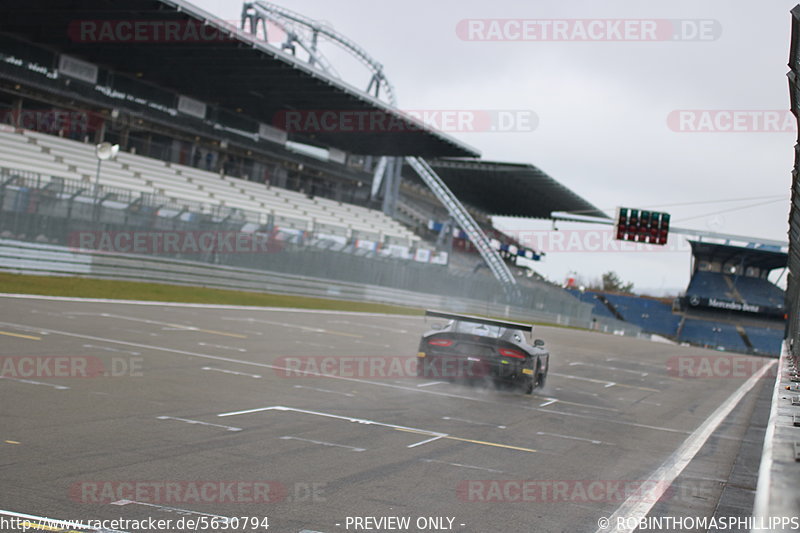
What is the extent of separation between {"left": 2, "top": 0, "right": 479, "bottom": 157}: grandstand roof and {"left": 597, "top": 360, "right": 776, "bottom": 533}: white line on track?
82.3 ft

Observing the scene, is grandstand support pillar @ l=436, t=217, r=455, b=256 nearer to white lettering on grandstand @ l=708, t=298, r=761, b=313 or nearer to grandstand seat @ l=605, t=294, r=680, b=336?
grandstand seat @ l=605, t=294, r=680, b=336

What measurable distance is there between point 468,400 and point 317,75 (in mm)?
30420

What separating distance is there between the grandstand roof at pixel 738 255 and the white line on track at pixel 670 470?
236 ft

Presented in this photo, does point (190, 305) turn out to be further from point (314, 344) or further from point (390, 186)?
point (390, 186)

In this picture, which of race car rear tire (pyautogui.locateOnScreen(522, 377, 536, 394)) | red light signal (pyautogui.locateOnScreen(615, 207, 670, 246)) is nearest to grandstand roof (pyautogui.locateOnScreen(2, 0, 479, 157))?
red light signal (pyautogui.locateOnScreen(615, 207, 670, 246))

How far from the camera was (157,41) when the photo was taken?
1329 inches

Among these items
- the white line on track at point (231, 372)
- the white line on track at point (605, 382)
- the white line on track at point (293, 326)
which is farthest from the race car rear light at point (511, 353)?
the white line on track at point (293, 326)

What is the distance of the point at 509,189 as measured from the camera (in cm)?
7419

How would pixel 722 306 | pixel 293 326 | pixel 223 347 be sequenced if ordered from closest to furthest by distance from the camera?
1. pixel 223 347
2. pixel 293 326
3. pixel 722 306

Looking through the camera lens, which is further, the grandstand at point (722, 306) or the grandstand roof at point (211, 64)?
the grandstand at point (722, 306)

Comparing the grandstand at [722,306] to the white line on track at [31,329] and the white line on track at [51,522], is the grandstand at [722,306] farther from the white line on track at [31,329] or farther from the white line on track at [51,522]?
the white line on track at [51,522]

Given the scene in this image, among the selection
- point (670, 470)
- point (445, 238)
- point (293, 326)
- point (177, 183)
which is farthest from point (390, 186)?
point (670, 470)

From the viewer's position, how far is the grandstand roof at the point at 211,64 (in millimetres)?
30844

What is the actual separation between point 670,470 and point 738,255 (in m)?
82.7
